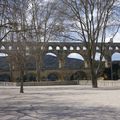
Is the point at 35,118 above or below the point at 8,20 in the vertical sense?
below

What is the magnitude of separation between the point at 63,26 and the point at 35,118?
102ft

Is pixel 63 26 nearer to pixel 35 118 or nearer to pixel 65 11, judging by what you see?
pixel 65 11

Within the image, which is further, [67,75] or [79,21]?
[67,75]

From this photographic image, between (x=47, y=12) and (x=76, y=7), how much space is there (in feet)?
38.0

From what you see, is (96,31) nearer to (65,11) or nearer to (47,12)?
(65,11)

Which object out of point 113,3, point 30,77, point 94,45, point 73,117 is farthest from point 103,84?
point 73,117

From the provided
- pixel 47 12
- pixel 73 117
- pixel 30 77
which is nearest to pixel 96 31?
pixel 47 12

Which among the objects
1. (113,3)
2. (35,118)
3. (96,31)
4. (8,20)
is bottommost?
(35,118)

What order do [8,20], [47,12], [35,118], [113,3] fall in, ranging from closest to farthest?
[35,118] < [8,20] < [113,3] < [47,12]

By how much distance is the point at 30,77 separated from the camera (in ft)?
294

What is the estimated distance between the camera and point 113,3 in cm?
4425

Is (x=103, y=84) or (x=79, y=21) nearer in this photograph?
(x=79, y=21)

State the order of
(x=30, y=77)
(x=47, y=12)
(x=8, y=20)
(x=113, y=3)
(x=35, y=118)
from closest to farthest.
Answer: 1. (x=35, y=118)
2. (x=8, y=20)
3. (x=113, y=3)
4. (x=47, y=12)
5. (x=30, y=77)

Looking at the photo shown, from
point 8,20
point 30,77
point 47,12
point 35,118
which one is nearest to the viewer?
point 35,118
